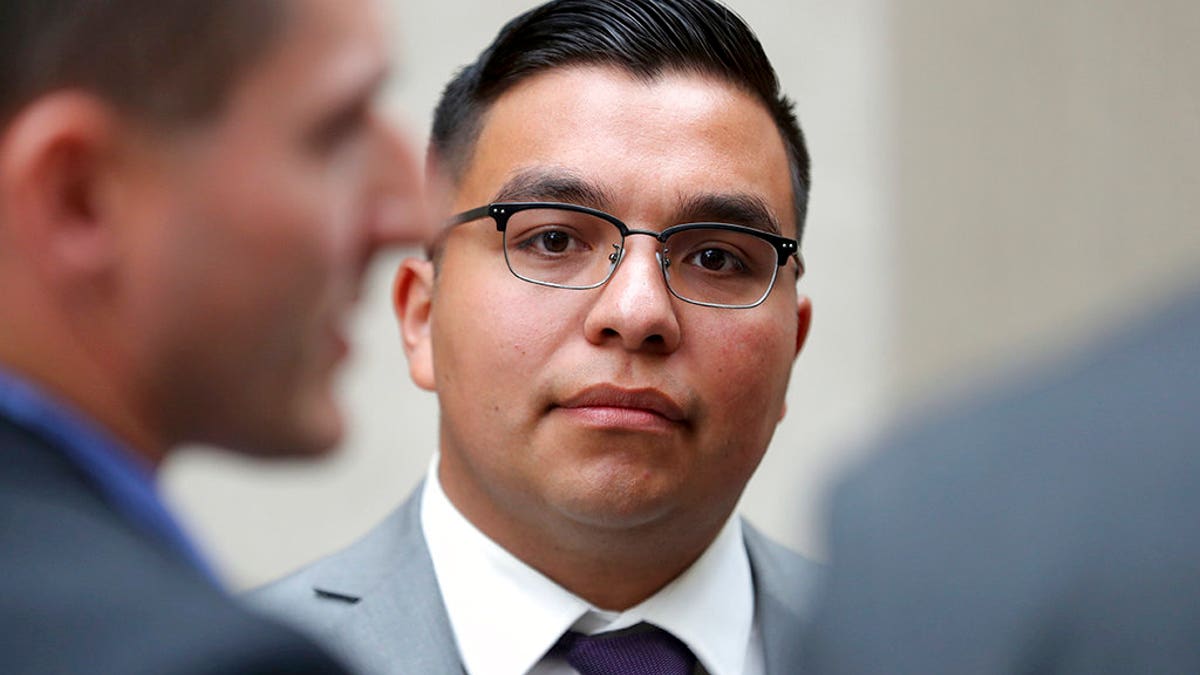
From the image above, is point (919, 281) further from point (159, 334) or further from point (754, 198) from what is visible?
point (159, 334)

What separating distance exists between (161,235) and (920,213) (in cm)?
484

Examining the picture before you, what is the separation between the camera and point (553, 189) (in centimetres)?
245

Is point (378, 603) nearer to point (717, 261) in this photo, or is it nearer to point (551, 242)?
point (551, 242)

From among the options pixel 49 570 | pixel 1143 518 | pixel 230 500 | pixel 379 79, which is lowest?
pixel 230 500

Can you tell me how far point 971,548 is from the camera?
33.9 inches

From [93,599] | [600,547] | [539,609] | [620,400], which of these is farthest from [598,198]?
[93,599]

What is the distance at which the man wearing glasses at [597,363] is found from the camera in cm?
236

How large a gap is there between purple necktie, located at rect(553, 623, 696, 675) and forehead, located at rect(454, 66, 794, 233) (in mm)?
671

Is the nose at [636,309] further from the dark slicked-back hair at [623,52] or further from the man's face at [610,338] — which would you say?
the dark slicked-back hair at [623,52]

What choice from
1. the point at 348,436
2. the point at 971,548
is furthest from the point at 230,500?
the point at 971,548

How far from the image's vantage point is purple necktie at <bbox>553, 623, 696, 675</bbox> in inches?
94.6

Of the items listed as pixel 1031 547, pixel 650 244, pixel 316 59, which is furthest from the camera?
pixel 650 244

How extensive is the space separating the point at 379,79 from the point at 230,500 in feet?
11.7

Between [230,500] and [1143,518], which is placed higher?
Answer: [1143,518]
